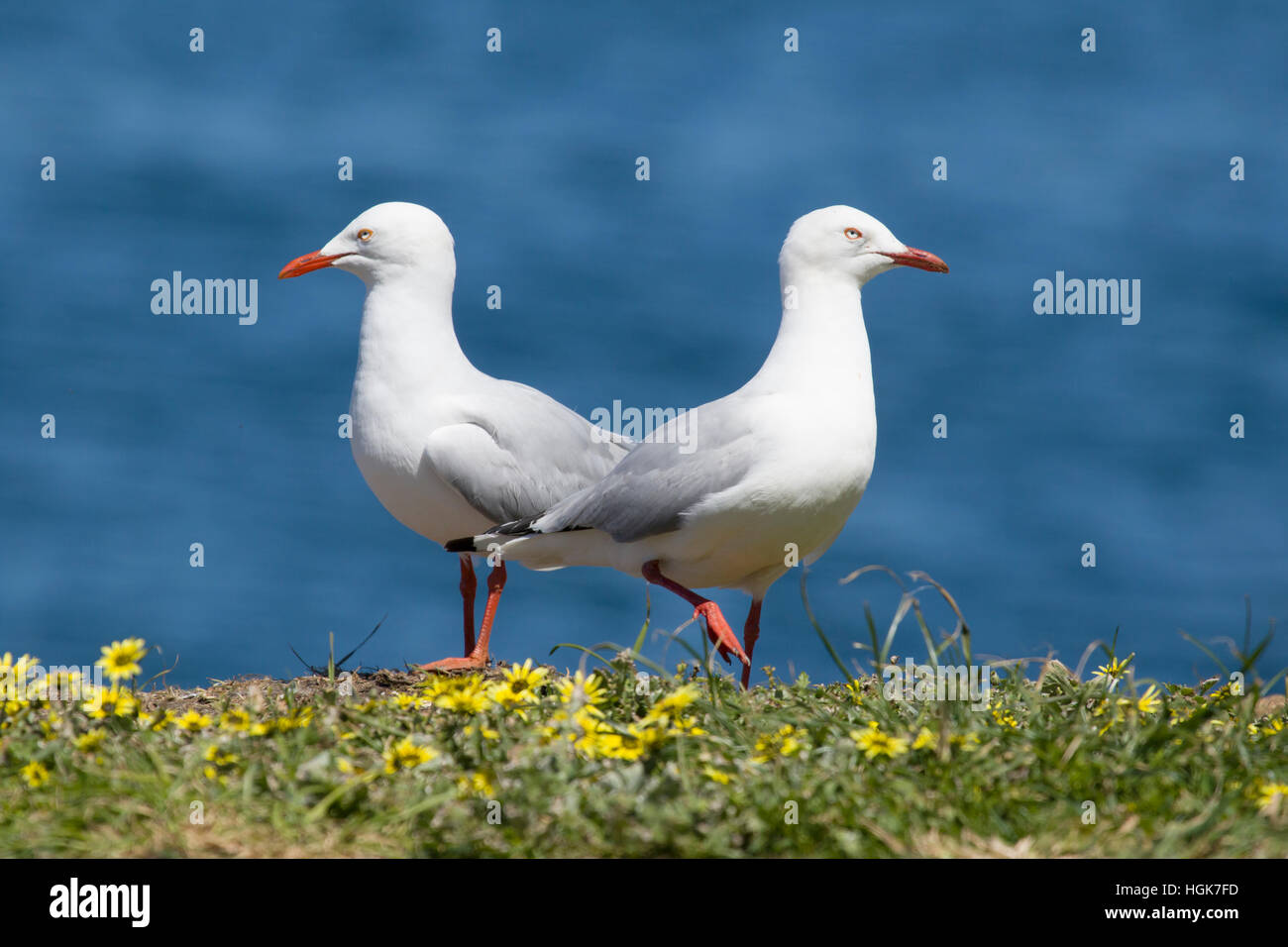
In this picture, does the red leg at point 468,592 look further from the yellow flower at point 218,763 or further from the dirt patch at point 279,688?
the yellow flower at point 218,763

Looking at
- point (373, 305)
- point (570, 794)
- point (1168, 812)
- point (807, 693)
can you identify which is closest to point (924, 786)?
point (1168, 812)

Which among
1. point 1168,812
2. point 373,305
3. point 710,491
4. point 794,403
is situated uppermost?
point 373,305

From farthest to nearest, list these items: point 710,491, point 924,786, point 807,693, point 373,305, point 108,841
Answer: point 373,305 < point 710,491 < point 807,693 < point 924,786 < point 108,841

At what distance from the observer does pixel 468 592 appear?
327 inches

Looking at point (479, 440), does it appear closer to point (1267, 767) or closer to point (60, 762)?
point (60, 762)

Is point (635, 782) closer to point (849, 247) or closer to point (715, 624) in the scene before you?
point (715, 624)

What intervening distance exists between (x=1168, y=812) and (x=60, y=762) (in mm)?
3283

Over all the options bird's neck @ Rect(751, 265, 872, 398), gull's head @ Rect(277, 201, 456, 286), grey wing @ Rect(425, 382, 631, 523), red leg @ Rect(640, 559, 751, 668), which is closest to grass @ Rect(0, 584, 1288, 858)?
red leg @ Rect(640, 559, 751, 668)

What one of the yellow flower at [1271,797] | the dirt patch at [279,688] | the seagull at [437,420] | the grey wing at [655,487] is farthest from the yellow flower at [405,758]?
the seagull at [437,420]

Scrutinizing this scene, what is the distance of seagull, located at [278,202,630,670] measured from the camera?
24.9 feet

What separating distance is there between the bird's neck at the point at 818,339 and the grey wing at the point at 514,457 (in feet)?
4.62

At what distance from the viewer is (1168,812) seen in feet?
13.1

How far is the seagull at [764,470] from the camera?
6469 mm
